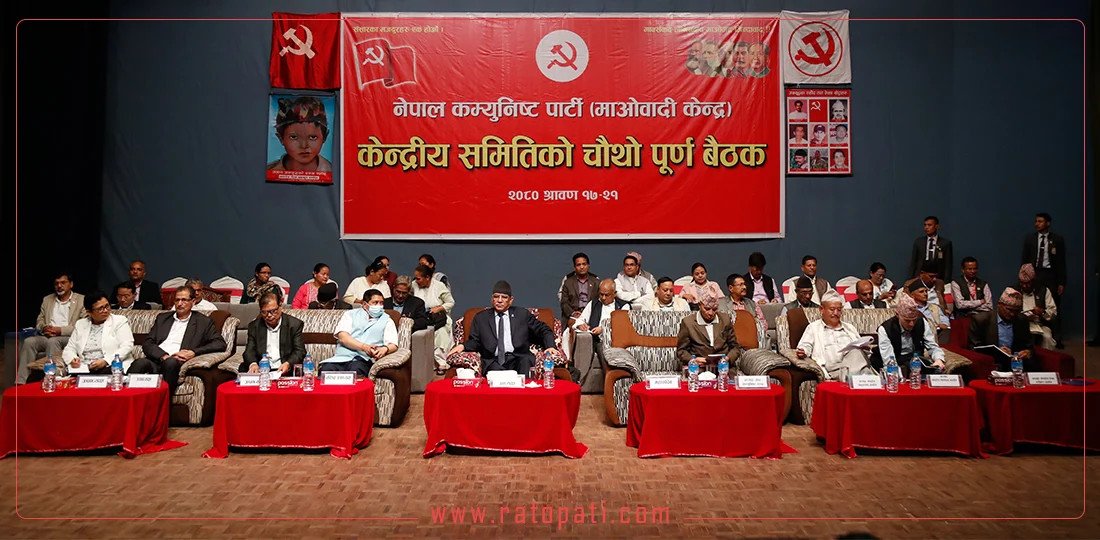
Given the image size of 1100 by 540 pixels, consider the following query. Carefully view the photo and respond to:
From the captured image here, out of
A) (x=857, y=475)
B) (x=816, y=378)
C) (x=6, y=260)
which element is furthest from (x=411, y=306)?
(x=6, y=260)

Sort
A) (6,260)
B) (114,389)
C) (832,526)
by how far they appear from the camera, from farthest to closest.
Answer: (6,260), (114,389), (832,526)

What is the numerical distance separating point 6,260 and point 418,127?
14.9ft

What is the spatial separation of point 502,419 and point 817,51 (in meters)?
6.01

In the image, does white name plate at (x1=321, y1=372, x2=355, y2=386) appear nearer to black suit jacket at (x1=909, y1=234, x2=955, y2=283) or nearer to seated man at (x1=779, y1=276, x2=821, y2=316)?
seated man at (x1=779, y1=276, x2=821, y2=316)

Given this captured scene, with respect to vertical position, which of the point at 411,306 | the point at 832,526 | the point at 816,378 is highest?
the point at 411,306

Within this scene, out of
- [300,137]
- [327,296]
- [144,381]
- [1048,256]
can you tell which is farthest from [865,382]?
[300,137]

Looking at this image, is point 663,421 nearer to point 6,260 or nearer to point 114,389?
point 114,389

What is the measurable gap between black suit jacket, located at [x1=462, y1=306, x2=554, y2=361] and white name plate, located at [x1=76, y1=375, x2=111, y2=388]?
2246 mm

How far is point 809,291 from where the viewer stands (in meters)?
6.77

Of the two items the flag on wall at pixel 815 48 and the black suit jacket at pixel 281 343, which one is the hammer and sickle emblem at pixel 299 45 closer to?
the black suit jacket at pixel 281 343

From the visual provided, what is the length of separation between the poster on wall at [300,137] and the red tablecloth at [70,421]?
442 centimetres

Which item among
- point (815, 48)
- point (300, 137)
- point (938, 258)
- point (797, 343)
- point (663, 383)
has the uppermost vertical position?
point (815, 48)

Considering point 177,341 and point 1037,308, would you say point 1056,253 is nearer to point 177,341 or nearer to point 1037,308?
point 1037,308

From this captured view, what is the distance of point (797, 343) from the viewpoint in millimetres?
6027
